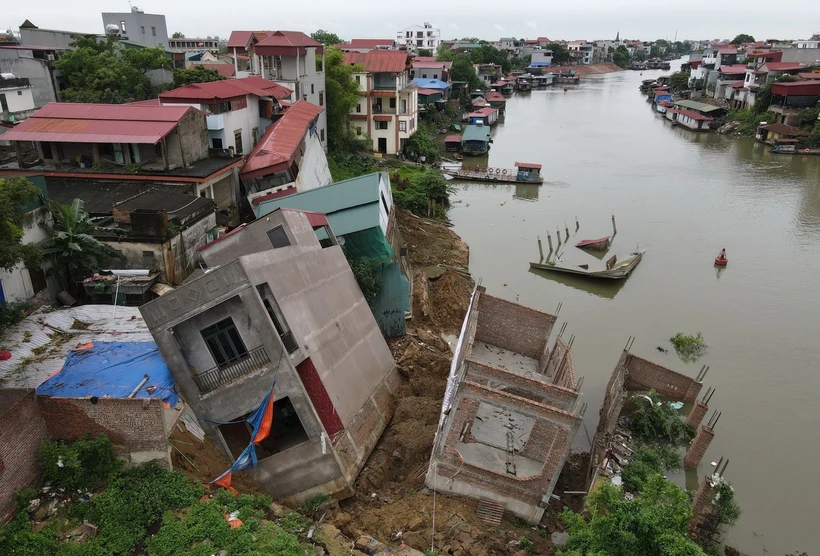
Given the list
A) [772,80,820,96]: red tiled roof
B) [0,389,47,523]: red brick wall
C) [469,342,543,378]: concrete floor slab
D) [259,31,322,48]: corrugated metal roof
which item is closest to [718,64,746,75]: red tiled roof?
[772,80,820,96]: red tiled roof

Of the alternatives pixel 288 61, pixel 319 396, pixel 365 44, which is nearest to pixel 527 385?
pixel 319 396

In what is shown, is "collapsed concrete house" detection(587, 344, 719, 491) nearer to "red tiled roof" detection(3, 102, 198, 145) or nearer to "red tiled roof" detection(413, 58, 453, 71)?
"red tiled roof" detection(3, 102, 198, 145)

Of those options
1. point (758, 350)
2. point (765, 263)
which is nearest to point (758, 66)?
point (765, 263)

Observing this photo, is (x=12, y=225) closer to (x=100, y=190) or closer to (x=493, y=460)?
(x=100, y=190)

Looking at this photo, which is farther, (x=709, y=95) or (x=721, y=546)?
(x=709, y=95)

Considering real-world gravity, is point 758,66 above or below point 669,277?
above

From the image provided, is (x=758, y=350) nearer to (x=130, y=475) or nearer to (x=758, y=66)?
(x=130, y=475)
